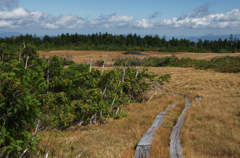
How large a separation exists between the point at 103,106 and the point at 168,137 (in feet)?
14.8

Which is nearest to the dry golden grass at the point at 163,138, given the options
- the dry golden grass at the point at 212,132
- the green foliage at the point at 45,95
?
the dry golden grass at the point at 212,132

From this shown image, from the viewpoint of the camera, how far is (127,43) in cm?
12094

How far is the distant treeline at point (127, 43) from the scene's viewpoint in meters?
101

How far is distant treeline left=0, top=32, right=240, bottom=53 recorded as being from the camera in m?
101

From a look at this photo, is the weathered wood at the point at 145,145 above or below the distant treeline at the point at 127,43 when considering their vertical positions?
below

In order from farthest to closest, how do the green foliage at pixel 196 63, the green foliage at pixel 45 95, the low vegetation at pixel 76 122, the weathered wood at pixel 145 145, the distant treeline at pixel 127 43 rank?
A: the distant treeline at pixel 127 43 → the green foliage at pixel 196 63 → the weathered wood at pixel 145 145 → the low vegetation at pixel 76 122 → the green foliage at pixel 45 95

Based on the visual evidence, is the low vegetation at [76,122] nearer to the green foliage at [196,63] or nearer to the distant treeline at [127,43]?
the green foliage at [196,63]

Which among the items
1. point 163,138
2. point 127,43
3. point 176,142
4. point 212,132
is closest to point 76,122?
point 163,138

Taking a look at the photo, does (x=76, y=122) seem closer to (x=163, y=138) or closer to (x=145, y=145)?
(x=163, y=138)

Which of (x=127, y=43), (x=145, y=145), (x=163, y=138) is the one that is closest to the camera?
(x=145, y=145)

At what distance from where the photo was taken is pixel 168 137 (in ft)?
26.1

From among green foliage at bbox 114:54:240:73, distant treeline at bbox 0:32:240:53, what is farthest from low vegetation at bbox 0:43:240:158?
distant treeline at bbox 0:32:240:53

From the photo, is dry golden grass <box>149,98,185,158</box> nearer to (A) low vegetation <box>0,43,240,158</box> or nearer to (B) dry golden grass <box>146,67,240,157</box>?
(A) low vegetation <box>0,43,240,158</box>

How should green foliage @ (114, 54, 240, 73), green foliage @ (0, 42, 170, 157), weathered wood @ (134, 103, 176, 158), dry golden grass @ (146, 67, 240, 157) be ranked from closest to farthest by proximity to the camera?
green foliage @ (0, 42, 170, 157) → weathered wood @ (134, 103, 176, 158) → dry golden grass @ (146, 67, 240, 157) → green foliage @ (114, 54, 240, 73)
